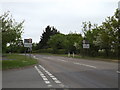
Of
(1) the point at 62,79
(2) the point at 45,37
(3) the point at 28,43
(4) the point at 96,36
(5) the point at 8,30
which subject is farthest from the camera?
(2) the point at 45,37

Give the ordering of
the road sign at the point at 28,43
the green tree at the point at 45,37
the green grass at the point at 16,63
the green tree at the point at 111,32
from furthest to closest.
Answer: the green tree at the point at 45,37
the green tree at the point at 111,32
the road sign at the point at 28,43
the green grass at the point at 16,63

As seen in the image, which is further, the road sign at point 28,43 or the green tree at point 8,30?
the road sign at point 28,43

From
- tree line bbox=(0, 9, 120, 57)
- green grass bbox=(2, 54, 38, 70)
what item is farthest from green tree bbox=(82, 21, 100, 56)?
green grass bbox=(2, 54, 38, 70)

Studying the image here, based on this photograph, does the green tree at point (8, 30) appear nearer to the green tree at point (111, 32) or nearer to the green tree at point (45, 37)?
the green tree at point (111, 32)

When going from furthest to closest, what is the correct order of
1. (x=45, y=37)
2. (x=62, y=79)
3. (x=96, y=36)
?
(x=45, y=37)
(x=96, y=36)
(x=62, y=79)

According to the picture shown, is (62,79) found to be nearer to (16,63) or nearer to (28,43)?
(16,63)

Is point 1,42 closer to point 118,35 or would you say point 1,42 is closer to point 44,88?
point 44,88

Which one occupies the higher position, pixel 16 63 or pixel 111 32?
pixel 111 32

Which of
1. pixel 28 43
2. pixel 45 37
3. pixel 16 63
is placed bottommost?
pixel 16 63

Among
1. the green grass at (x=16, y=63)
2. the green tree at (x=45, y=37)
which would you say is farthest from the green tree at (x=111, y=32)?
the green tree at (x=45, y=37)

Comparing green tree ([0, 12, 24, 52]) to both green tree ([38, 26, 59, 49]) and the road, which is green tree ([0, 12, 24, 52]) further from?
green tree ([38, 26, 59, 49])

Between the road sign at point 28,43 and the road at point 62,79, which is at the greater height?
the road sign at point 28,43

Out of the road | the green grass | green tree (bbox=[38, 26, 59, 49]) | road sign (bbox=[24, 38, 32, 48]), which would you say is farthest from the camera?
green tree (bbox=[38, 26, 59, 49])

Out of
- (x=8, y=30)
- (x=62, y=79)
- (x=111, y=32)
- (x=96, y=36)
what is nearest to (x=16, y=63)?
(x=8, y=30)
